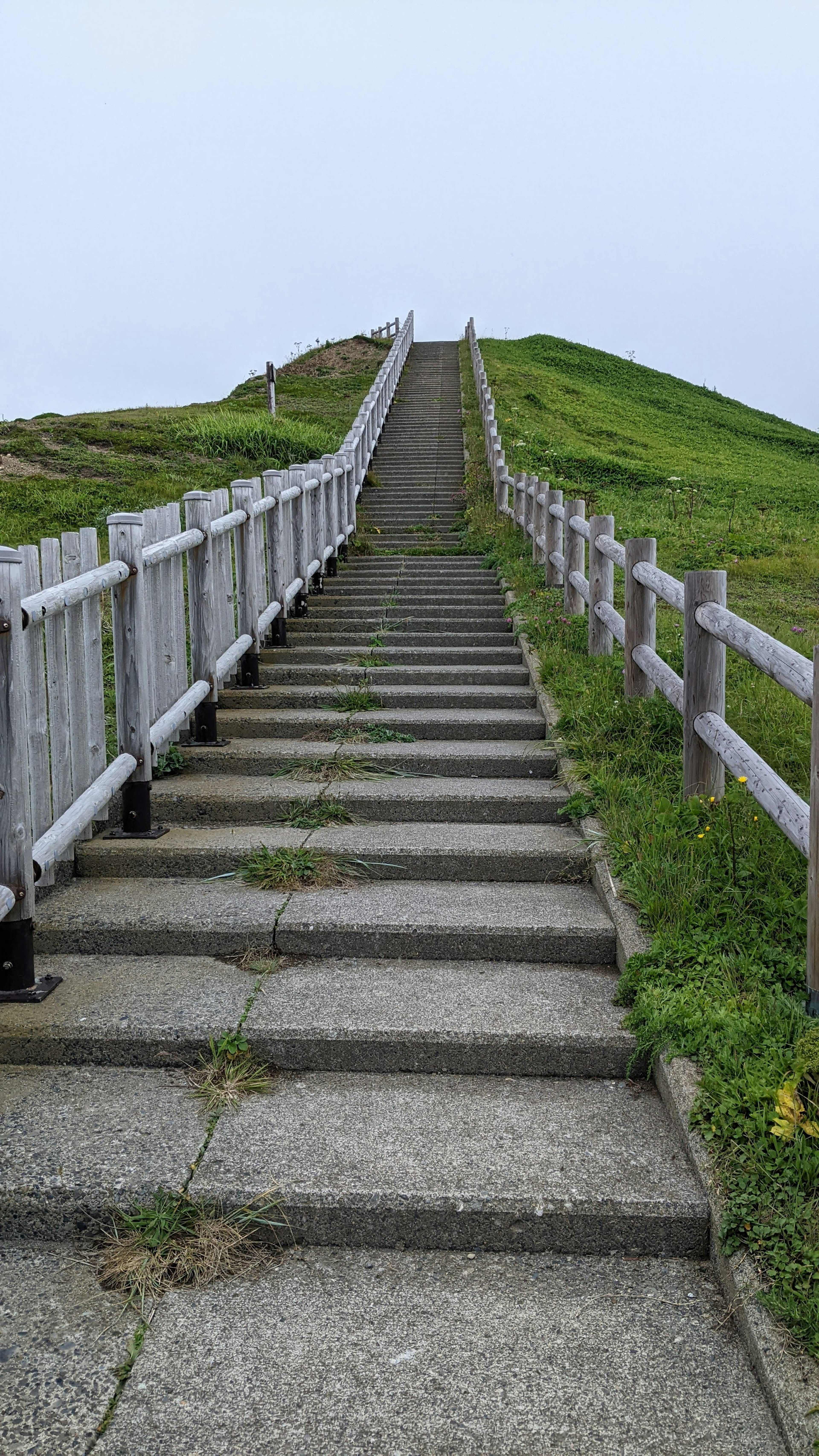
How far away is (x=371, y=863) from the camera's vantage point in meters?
4.87

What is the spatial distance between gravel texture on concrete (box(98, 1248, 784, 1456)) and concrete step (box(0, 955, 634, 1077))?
77 centimetres

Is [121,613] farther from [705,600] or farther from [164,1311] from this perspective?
[164,1311]

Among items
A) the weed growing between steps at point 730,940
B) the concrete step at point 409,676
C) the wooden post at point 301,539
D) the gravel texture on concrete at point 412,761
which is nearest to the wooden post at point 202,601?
the gravel texture on concrete at point 412,761

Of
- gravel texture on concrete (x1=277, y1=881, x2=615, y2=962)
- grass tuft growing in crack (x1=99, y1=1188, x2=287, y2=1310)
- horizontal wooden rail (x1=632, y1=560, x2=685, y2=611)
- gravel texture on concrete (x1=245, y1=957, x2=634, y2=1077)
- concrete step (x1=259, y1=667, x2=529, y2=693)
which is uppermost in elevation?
horizontal wooden rail (x1=632, y1=560, x2=685, y2=611)

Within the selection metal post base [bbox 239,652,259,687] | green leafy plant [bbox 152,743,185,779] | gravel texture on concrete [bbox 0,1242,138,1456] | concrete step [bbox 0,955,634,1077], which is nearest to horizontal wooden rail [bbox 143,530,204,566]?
green leafy plant [bbox 152,743,185,779]

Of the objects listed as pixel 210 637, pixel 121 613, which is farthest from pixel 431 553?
pixel 121 613

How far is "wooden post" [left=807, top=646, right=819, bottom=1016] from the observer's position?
124 inches

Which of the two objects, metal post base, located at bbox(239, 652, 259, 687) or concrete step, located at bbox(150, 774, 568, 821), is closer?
concrete step, located at bbox(150, 774, 568, 821)

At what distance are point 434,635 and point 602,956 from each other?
5333mm

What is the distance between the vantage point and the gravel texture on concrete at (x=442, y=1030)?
138 inches

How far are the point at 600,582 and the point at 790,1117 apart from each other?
16.7 ft

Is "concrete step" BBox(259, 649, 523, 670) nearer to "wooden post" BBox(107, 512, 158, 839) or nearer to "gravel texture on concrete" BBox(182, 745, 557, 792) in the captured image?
"gravel texture on concrete" BBox(182, 745, 557, 792)

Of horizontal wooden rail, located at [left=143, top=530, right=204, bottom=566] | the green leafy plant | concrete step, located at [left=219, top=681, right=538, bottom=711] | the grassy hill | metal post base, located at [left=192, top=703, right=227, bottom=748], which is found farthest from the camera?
the grassy hill

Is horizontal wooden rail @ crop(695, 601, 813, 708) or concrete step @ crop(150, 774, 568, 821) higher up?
horizontal wooden rail @ crop(695, 601, 813, 708)
